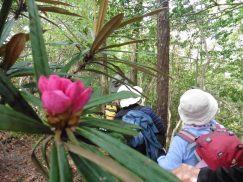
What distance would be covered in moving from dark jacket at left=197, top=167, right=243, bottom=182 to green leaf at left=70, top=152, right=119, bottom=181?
1.14 metres

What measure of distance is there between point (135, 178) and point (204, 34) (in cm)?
779

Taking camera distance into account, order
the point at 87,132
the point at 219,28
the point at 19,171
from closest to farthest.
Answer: the point at 87,132, the point at 19,171, the point at 219,28

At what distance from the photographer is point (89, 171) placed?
50 centimetres

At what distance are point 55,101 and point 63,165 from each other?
91mm

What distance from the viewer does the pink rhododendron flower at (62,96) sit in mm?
466

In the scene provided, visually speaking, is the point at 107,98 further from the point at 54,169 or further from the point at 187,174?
the point at 187,174

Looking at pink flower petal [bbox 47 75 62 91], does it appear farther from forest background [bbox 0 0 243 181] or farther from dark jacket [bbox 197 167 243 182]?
forest background [bbox 0 0 243 181]

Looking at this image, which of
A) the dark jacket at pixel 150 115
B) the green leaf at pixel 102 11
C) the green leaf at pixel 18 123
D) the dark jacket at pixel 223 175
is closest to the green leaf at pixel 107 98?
the green leaf at pixel 18 123

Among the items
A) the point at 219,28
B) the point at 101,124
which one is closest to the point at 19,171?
the point at 101,124

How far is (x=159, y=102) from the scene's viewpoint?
546 centimetres

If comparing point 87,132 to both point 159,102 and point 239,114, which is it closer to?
point 159,102

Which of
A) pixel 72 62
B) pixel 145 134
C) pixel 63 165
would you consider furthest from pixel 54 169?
pixel 145 134

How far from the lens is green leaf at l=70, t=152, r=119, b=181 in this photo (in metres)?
0.50

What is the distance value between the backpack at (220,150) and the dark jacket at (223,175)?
0.08 meters
